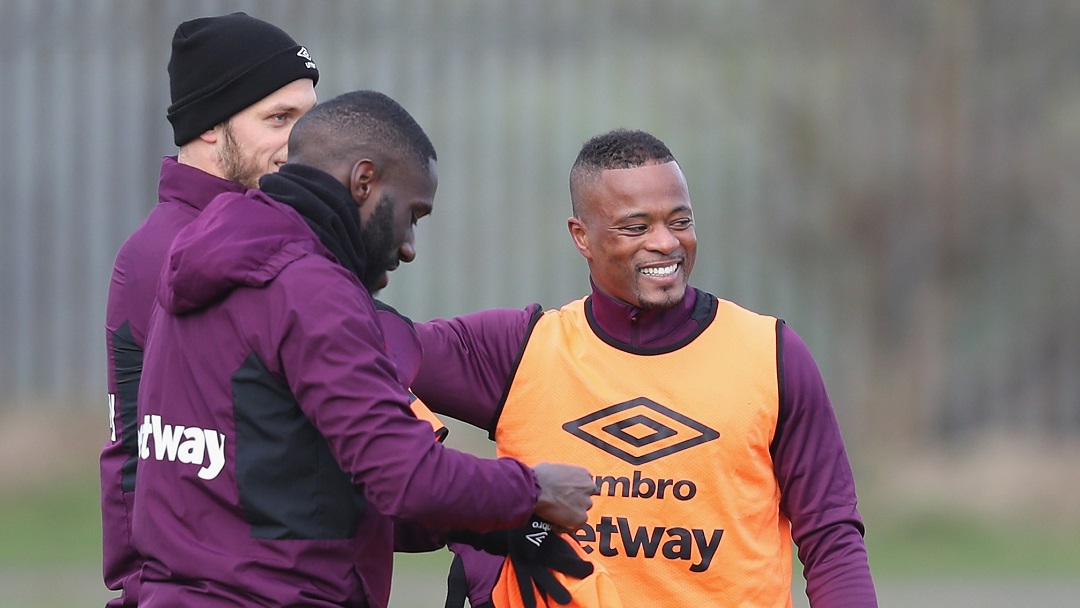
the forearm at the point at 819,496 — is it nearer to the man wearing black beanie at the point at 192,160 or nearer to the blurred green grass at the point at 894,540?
the man wearing black beanie at the point at 192,160

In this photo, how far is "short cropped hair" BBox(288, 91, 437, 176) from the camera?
2.83 meters

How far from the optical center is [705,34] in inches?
379

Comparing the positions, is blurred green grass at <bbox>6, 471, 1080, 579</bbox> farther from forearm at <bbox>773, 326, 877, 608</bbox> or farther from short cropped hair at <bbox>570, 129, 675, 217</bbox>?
short cropped hair at <bbox>570, 129, 675, 217</bbox>

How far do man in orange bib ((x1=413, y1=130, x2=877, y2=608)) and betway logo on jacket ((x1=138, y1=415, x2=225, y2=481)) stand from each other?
0.88 meters

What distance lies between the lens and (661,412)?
Answer: 3.45 meters

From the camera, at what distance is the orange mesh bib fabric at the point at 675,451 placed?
337cm

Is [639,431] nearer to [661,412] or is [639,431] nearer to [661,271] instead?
[661,412]

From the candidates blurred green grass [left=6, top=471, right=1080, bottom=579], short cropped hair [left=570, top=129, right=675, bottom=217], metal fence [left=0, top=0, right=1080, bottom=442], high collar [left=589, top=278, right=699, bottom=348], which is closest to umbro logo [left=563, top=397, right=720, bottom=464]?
high collar [left=589, top=278, right=699, bottom=348]

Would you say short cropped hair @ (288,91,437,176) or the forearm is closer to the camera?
short cropped hair @ (288,91,437,176)

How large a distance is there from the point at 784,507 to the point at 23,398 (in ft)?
23.8

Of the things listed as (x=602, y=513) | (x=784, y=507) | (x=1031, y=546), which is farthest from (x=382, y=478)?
(x=1031, y=546)

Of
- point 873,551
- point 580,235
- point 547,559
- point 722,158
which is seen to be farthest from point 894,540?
point 547,559

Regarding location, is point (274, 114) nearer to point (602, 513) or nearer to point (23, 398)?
point (602, 513)

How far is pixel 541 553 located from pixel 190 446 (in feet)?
2.81
